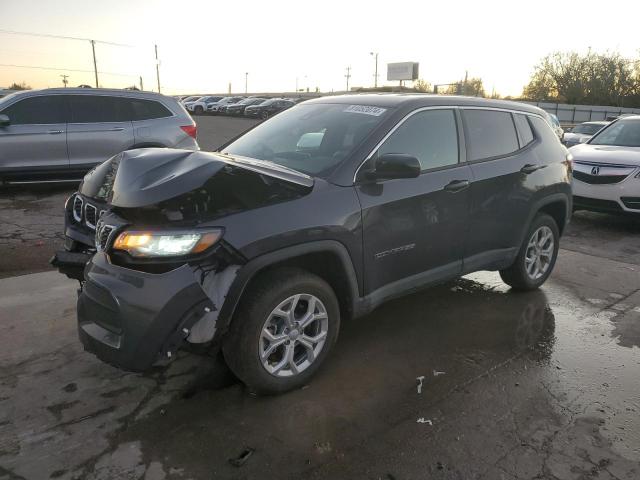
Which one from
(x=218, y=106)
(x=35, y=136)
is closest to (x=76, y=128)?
(x=35, y=136)

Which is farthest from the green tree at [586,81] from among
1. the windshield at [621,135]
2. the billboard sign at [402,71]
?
the windshield at [621,135]

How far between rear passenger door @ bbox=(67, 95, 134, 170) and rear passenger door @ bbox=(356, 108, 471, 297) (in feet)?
20.8

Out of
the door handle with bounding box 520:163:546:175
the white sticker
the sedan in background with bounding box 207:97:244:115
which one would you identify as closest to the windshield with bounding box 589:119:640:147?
the door handle with bounding box 520:163:546:175

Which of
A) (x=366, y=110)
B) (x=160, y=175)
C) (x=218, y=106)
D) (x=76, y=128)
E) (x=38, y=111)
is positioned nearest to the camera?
(x=160, y=175)

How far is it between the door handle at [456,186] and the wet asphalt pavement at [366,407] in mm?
1122

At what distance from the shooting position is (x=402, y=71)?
8150cm

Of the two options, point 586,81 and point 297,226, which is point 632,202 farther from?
point 586,81

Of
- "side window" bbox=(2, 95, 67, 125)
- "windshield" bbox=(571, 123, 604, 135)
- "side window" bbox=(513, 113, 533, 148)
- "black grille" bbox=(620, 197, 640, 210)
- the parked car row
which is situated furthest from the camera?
the parked car row

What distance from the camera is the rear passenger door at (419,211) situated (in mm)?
3342

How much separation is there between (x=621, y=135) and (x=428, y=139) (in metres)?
6.67

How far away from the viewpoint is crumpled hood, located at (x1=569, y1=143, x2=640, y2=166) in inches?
304

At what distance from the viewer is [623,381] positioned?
346cm

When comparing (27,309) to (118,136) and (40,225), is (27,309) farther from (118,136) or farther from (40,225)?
(118,136)

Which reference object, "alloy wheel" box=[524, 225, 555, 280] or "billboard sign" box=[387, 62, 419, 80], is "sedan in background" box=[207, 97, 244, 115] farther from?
"alloy wheel" box=[524, 225, 555, 280]
